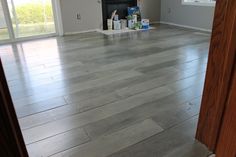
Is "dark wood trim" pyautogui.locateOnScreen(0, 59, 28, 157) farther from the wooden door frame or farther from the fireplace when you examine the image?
the fireplace

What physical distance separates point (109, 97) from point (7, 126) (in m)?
1.30

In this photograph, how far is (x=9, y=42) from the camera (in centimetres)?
396

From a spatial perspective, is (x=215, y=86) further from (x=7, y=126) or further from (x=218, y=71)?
(x=7, y=126)

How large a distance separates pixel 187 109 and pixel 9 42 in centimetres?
357

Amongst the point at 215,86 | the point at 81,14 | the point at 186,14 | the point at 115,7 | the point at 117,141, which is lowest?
Result: the point at 117,141

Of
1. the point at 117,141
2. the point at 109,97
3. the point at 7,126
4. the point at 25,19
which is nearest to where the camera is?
the point at 7,126

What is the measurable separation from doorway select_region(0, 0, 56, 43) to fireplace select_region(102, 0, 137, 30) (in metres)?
1.15

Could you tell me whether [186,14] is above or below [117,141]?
above

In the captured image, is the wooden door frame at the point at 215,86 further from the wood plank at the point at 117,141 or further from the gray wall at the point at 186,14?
the gray wall at the point at 186,14

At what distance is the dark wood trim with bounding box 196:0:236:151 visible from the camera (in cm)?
103

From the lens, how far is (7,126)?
2.33 feet

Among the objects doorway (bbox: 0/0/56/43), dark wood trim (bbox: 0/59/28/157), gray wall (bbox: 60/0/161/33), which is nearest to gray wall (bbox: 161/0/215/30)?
gray wall (bbox: 60/0/161/33)

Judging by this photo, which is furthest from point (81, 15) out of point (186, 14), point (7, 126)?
point (7, 126)

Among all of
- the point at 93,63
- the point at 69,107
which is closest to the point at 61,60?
the point at 93,63
